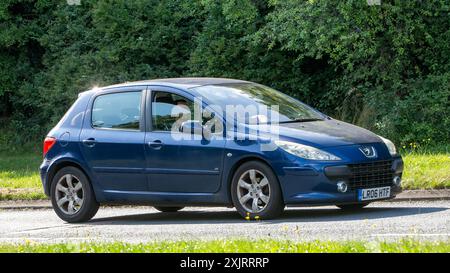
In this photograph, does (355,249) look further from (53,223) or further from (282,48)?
(282,48)

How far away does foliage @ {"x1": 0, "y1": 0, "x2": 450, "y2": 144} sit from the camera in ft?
81.0

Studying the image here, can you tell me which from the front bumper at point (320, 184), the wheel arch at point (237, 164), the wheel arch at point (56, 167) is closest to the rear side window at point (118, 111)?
the wheel arch at point (56, 167)

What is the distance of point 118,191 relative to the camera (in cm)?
1428

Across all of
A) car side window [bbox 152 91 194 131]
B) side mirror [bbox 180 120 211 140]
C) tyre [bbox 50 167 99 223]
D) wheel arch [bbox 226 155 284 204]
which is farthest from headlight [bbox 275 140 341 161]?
tyre [bbox 50 167 99 223]

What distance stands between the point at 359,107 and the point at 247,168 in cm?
1365

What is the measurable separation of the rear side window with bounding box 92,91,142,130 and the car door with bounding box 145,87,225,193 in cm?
24

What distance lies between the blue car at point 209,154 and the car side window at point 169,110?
1 cm

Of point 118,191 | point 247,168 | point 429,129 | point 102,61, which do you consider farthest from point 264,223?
point 102,61

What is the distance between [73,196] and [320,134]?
351cm

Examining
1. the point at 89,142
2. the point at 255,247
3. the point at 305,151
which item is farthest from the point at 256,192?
the point at 255,247

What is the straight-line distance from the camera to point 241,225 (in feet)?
42.3

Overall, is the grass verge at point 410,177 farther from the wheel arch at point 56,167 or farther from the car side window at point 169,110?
the car side window at point 169,110

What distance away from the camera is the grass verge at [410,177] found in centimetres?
1581

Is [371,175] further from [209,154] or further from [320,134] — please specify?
[209,154]
